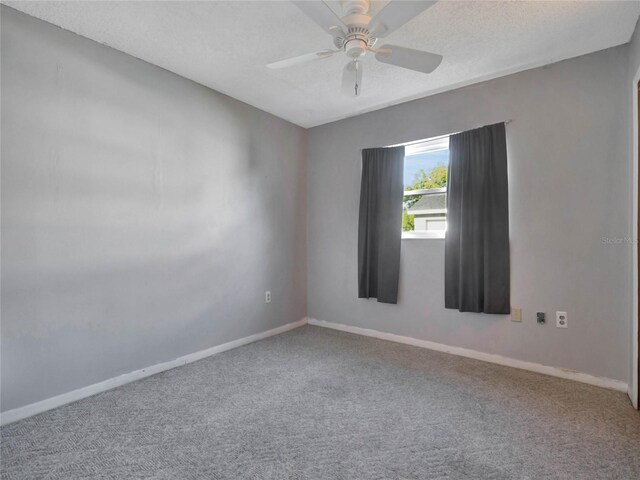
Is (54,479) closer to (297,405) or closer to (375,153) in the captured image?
(297,405)

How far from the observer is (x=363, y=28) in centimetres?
171

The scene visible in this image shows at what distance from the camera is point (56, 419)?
6.55 ft

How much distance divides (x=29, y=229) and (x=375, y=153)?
115 inches

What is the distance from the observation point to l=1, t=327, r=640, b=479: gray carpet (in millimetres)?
1578

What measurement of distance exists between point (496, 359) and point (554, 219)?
124 cm

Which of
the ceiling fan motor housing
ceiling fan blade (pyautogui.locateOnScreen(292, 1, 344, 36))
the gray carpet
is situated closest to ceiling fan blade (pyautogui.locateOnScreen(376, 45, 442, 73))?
the ceiling fan motor housing

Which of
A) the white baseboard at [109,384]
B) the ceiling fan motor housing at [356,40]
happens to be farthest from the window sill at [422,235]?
the ceiling fan motor housing at [356,40]

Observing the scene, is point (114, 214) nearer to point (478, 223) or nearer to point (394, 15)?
point (394, 15)

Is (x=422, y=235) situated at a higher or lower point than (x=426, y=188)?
lower

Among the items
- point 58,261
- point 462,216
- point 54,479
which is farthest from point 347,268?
point 54,479

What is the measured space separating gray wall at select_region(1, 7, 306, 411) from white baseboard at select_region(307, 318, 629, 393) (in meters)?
1.13

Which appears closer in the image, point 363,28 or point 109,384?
point 363,28

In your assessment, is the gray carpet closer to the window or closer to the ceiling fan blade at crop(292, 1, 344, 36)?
the window

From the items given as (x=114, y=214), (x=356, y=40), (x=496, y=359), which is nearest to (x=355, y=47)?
(x=356, y=40)
